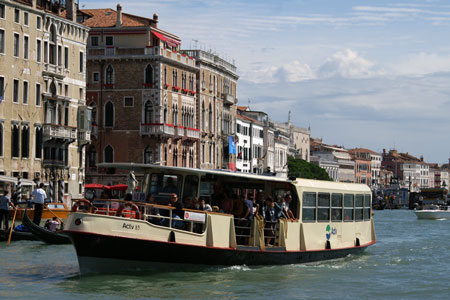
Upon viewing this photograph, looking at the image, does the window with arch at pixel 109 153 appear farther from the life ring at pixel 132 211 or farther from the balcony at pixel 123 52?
the life ring at pixel 132 211

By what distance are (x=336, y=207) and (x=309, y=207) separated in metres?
1.35

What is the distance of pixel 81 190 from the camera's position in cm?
4453

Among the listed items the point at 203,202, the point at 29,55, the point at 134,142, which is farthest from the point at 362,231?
the point at 134,142

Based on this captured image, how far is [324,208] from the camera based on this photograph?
20047mm

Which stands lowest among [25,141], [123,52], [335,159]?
[25,141]

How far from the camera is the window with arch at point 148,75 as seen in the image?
172ft

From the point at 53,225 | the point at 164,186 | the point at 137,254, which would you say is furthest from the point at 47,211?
the point at 137,254

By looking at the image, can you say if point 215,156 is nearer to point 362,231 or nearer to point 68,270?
point 362,231

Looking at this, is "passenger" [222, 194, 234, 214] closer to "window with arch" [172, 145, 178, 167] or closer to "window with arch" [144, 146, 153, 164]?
"window with arch" [144, 146, 153, 164]

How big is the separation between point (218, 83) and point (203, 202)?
47.9m

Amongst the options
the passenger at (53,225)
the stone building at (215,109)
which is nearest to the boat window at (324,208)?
the passenger at (53,225)

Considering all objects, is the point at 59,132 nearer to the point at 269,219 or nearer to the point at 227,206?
the point at 269,219

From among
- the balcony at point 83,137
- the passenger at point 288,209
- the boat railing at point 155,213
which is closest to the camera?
the boat railing at point 155,213

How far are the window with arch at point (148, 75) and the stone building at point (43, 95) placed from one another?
7372 mm
